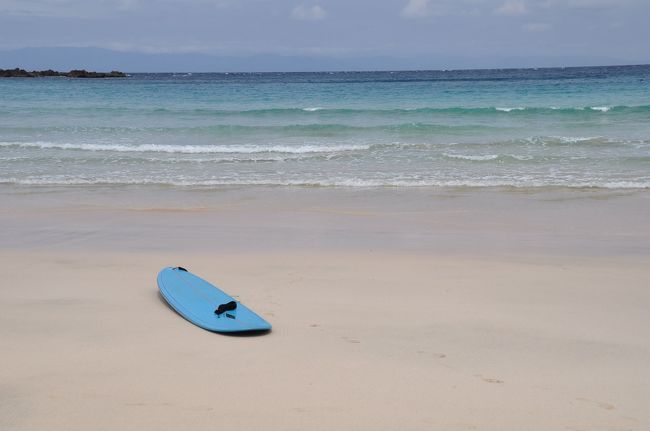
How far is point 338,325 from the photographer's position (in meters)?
4.49

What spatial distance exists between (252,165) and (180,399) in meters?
10.0

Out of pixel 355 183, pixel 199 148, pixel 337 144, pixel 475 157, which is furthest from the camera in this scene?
pixel 337 144

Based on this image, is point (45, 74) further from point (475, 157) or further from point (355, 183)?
point (355, 183)

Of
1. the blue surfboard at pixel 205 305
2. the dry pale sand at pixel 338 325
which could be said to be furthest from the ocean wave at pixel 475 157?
the blue surfboard at pixel 205 305

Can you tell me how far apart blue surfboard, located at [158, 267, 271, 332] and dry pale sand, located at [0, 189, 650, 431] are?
10 centimetres

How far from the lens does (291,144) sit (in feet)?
Result: 53.7

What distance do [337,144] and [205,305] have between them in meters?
11.6

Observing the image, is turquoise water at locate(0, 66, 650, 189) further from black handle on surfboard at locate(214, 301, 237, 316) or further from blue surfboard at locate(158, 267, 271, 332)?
black handle on surfboard at locate(214, 301, 237, 316)

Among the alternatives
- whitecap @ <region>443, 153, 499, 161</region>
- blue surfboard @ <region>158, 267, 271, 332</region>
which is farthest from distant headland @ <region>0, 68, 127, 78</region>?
blue surfboard @ <region>158, 267, 271, 332</region>

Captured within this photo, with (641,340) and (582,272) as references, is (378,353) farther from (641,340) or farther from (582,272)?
(582,272)

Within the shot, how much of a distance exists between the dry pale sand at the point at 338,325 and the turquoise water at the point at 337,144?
3.45 metres

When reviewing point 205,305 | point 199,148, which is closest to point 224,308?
point 205,305

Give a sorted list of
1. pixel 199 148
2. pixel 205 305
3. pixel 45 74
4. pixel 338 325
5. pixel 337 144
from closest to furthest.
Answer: pixel 338 325 < pixel 205 305 < pixel 199 148 < pixel 337 144 < pixel 45 74

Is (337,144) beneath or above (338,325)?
above
